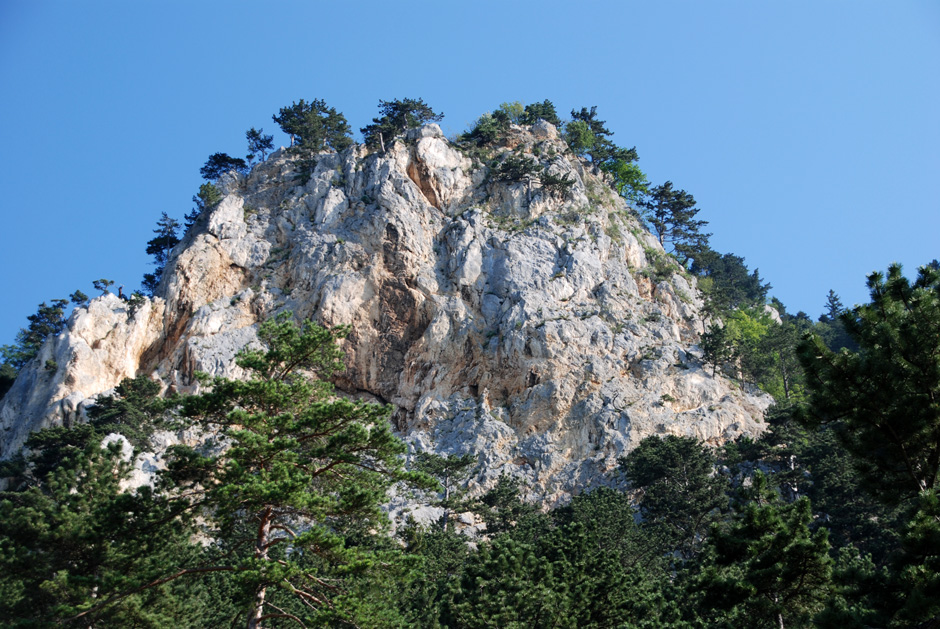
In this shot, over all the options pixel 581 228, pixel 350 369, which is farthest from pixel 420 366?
pixel 581 228

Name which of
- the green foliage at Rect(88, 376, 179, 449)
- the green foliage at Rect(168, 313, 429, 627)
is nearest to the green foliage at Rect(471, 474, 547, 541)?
the green foliage at Rect(168, 313, 429, 627)

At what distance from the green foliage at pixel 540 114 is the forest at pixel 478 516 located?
143 ft

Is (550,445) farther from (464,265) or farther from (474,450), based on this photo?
(464,265)

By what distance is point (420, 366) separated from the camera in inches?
2002

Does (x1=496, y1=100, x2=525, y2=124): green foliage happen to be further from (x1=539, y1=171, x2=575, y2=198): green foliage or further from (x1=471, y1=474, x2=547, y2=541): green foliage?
(x1=471, y1=474, x2=547, y2=541): green foliage

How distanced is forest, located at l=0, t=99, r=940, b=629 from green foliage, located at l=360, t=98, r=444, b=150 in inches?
1426

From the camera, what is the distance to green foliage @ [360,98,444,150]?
66.1 meters

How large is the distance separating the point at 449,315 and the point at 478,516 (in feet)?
54.9

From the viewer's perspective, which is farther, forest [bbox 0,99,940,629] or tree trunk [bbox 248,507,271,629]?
tree trunk [bbox 248,507,271,629]

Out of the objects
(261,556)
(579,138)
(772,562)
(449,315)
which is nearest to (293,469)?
(261,556)

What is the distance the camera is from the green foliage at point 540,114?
73.7 meters

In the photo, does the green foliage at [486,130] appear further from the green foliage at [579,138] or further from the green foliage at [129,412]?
the green foliage at [129,412]

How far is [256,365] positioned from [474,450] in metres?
27.0

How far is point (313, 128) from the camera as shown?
69.1 meters
